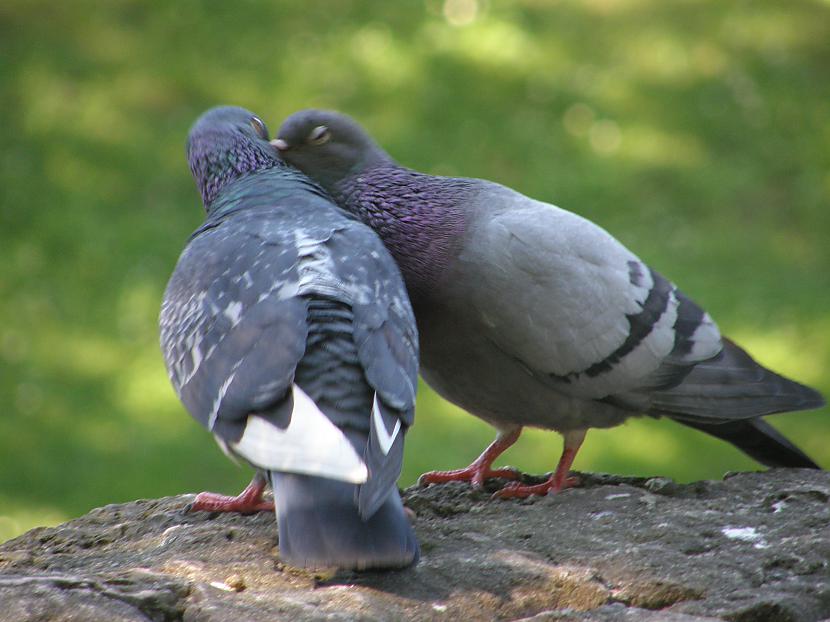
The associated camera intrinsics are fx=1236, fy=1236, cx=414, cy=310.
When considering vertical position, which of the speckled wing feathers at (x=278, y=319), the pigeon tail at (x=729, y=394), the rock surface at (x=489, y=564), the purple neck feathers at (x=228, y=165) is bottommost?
the rock surface at (x=489, y=564)

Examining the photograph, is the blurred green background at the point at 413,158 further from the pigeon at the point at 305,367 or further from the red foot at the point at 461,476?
the pigeon at the point at 305,367

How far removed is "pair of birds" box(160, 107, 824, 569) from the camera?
2789 millimetres

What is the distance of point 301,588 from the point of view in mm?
2857

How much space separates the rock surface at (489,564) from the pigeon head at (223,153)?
103 cm

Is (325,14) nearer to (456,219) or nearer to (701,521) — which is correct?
(456,219)

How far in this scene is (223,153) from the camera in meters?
3.95

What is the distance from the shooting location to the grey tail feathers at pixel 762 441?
4184 millimetres

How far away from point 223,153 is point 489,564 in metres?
1.66

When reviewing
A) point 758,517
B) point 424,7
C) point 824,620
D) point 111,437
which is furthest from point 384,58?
point 824,620

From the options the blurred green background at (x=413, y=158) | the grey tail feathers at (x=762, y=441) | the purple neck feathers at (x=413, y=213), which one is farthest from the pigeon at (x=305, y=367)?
the blurred green background at (x=413, y=158)

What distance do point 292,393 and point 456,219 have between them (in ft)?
3.93

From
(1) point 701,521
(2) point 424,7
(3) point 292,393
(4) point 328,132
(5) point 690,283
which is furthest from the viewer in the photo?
(2) point 424,7

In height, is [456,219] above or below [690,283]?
above

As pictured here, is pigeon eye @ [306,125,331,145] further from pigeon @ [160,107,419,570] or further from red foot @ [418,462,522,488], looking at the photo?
red foot @ [418,462,522,488]
